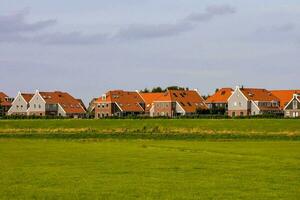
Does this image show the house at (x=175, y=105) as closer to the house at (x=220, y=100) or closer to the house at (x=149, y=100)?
the house at (x=149, y=100)

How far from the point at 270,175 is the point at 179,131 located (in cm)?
7393

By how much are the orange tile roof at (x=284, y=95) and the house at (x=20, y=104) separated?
2922 inches

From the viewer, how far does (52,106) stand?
188625 mm

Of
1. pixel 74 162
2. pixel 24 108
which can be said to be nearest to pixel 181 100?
pixel 24 108

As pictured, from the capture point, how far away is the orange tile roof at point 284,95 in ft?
576

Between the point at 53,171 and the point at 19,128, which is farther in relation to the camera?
the point at 19,128

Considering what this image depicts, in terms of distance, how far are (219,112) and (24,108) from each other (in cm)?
6104

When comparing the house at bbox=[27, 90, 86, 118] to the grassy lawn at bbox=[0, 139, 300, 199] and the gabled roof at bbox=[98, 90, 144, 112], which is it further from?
the grassy lawn at bbox=[0, 139, 300, 199]

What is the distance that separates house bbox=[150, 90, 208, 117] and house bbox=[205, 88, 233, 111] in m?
2.23

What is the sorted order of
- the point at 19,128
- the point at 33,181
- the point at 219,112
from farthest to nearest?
the point at 219,112 → the point at 19,128 → the point at 33,181

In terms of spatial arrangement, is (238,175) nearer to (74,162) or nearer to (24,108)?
(74,162)

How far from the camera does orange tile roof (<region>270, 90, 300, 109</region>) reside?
176 m

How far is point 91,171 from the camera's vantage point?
2948cm

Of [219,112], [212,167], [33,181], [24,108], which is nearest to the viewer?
[33,181]
